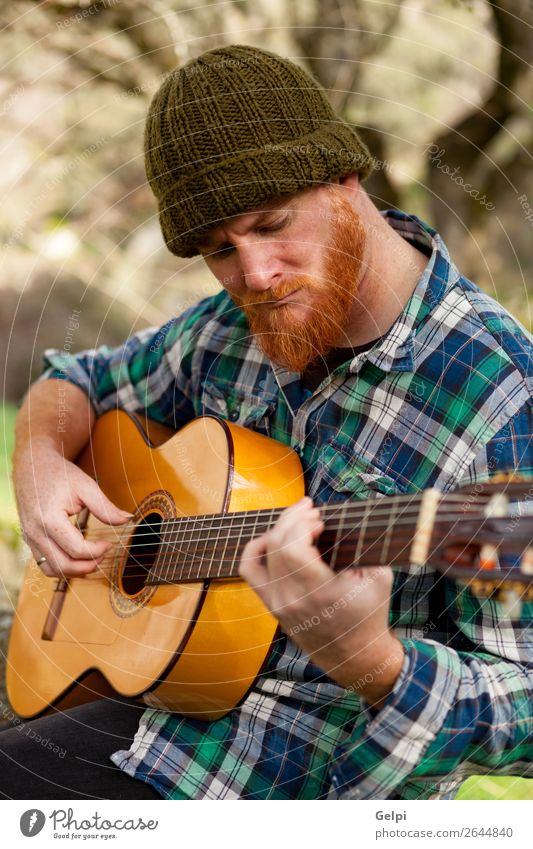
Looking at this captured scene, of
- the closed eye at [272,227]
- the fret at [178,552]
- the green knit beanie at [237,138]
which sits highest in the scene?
the green knit beanie at [237,138]

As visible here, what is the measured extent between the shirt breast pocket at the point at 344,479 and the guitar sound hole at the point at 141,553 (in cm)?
34

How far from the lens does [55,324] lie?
477 cm

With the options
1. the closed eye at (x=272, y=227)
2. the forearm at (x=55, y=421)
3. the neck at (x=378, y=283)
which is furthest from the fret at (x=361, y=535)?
the forearm at (x=55, y=421)

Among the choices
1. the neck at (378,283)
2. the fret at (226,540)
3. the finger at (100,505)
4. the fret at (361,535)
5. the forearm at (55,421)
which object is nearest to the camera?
the fret at (361,535)

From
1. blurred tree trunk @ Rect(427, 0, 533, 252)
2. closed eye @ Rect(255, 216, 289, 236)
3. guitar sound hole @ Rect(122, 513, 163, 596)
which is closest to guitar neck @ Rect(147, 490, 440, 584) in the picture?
guitar sound hole @ Rect(122, 513, 163, 596)

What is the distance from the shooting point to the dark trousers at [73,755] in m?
1.56

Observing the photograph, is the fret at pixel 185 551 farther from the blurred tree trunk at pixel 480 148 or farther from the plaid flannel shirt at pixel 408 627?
the blurred tree trunk at pixel 480 148

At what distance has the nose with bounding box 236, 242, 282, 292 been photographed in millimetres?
1508

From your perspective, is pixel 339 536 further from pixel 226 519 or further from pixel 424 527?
pixel 226 519

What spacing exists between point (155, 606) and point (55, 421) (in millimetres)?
676

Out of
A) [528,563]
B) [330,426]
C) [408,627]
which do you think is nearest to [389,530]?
[528,563]

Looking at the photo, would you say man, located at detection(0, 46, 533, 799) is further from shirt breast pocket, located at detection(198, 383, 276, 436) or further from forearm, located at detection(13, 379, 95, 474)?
forearm, located at detection(13, 379, 95, 474)
